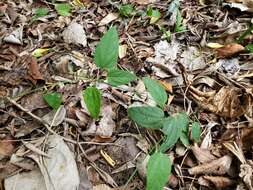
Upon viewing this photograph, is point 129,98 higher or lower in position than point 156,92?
lower

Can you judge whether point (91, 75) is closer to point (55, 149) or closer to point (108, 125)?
point (108, 125)

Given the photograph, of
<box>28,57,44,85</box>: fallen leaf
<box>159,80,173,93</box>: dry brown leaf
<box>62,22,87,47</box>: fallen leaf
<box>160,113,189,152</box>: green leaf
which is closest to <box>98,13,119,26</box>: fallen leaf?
<box>62,22,87,47</box>: fallen leaf

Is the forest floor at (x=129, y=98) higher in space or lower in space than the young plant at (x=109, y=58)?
lower

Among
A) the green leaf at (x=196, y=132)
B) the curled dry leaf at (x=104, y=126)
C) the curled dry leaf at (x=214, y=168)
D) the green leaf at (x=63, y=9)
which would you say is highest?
the green leaf at (x=63, y=9)

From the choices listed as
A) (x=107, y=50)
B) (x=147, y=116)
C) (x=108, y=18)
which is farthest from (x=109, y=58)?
(x=108, y=18)

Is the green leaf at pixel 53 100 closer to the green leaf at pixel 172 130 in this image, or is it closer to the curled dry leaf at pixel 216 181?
the green leaf at pixel 172 130

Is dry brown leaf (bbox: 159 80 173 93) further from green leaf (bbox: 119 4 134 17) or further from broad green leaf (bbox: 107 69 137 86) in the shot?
green leaf (bbox: 119 4 134 17)

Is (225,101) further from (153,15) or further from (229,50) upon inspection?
(153,15)

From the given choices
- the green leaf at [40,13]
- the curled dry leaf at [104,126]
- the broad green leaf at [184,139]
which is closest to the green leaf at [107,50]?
the curled dry leaf at [104,126]
